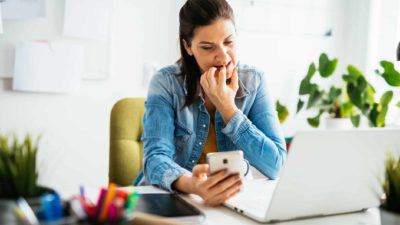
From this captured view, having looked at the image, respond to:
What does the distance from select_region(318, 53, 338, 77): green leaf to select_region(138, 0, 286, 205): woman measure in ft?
3.05

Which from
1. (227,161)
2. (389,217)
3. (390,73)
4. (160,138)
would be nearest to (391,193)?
(389,217)

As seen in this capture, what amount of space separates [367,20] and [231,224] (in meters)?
2.06

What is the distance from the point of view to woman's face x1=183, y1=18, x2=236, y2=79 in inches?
52.1

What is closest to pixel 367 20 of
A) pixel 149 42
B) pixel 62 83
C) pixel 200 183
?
pixel 149 42

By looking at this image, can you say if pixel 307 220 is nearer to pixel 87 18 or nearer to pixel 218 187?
pixel 218 187

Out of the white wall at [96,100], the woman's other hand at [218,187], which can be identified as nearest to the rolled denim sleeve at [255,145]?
the woman's other hand at [218,187]

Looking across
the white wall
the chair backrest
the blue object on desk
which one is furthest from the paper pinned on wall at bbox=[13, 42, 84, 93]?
the blue object on desk

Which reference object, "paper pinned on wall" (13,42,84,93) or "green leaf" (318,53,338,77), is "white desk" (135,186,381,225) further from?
"green leaf" (318,53,338,77)

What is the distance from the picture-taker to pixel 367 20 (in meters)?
2.55

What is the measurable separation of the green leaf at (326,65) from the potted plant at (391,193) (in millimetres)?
1663

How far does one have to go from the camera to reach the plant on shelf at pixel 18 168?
582 millimetres

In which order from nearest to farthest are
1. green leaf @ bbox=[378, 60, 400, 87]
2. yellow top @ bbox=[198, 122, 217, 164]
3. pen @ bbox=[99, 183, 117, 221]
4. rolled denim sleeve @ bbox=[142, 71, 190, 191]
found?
pen @ bbox=[99, 183, 117, 221]
rolled denim sleeve @ bbox=[142, 71, 190, 191]
yellow top @ bbox=[198, 122, 217, 164]
green leaf @ bbox=[378, 60, 400, 87]

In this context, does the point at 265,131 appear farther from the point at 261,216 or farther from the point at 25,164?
the point at 25,164

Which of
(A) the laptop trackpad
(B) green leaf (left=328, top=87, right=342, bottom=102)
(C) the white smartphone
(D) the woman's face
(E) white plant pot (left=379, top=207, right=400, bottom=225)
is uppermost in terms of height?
(D) the woman's face
